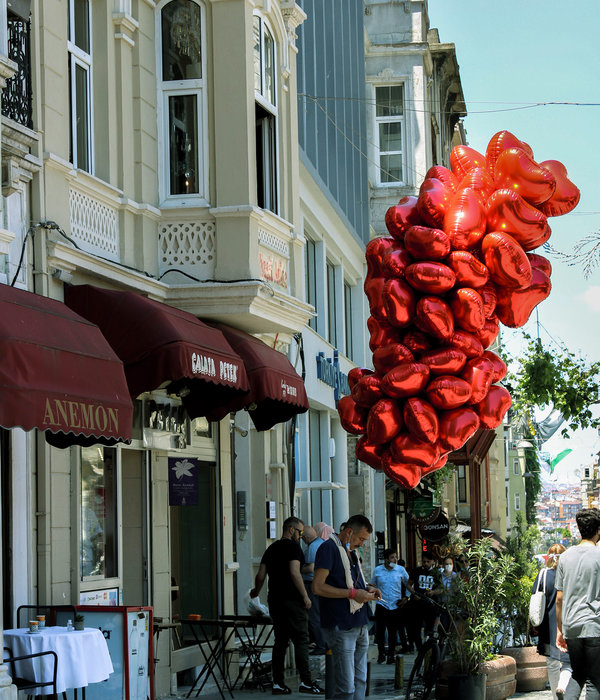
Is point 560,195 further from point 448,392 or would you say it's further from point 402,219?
point 448,392

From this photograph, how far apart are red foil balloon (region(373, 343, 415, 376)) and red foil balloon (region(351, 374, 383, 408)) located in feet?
0.31

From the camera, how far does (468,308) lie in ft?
26.2

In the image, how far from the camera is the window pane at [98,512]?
467 inches

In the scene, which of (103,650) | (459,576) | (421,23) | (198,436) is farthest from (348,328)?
(103,650)

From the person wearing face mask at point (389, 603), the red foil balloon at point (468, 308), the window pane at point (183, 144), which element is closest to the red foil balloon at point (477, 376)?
the red foil balloon at point (468, 308)

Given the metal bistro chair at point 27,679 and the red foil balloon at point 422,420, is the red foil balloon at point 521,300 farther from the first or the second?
the metal bistro chair at point 27,679

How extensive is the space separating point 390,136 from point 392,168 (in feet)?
3.55

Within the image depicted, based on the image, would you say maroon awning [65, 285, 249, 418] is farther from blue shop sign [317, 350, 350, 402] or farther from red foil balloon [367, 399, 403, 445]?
blue shop sign [317, 350, 350, 402]

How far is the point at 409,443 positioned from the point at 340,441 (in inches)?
711

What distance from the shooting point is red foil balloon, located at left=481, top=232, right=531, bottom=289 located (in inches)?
317

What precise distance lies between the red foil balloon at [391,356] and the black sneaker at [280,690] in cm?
652

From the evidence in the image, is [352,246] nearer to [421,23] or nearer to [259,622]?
[421,23]

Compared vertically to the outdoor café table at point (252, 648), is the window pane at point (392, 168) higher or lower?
higher

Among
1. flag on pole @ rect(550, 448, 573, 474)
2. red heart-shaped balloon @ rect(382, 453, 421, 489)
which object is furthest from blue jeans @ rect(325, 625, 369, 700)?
flag on pole @ rect(550, 448, 573, 474)
